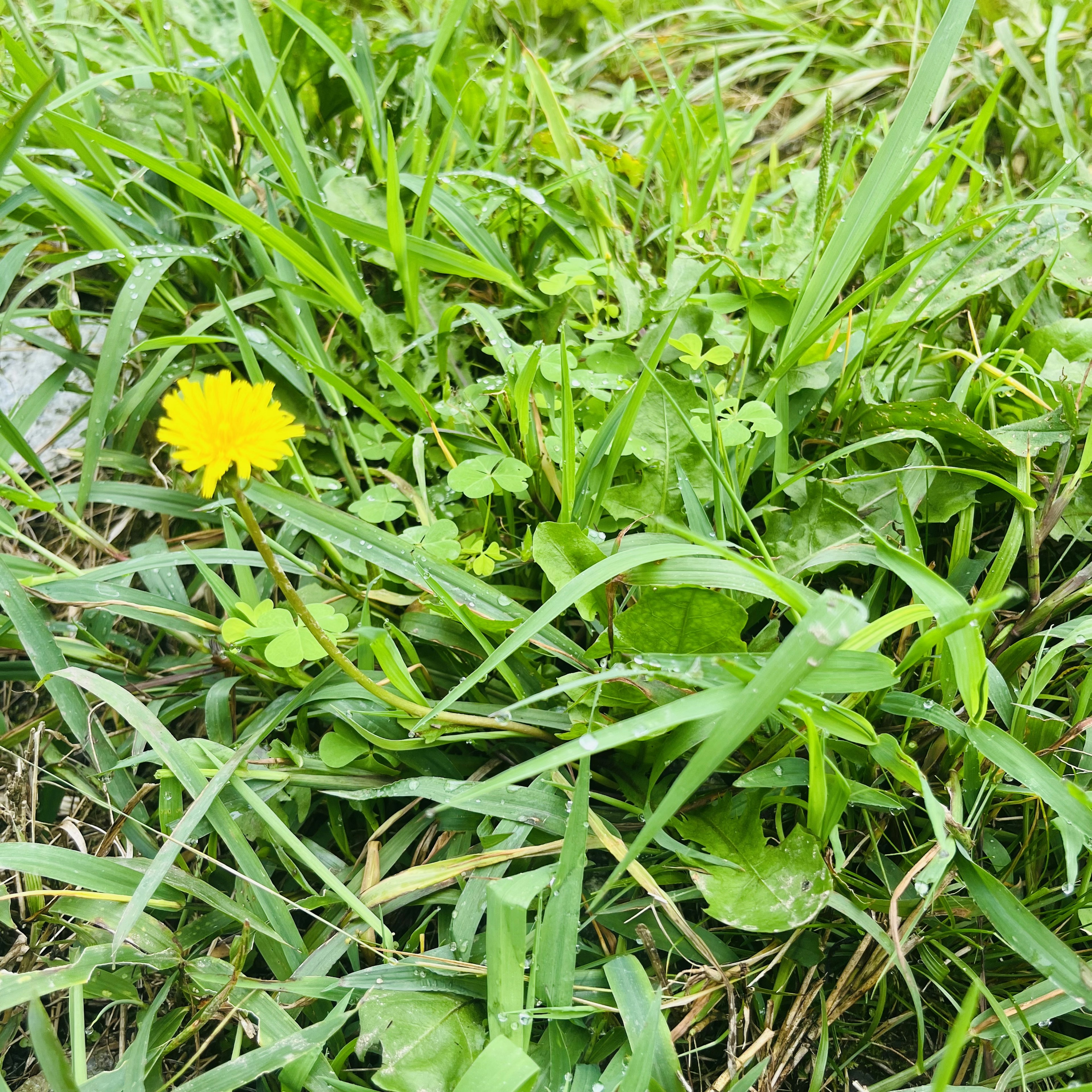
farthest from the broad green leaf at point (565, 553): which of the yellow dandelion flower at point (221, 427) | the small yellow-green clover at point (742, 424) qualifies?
the yellow dandelion flower at point (221, 427)

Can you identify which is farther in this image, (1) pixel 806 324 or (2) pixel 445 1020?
(1) pixel 806 324

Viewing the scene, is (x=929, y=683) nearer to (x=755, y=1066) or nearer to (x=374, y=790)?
(x=755, y=1066)

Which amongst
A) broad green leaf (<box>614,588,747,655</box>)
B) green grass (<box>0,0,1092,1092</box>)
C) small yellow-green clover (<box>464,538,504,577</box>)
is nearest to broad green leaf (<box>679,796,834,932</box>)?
green grass (<box>0,0,1092,1092</box>)

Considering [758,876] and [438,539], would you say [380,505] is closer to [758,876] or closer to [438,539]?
[438,539]

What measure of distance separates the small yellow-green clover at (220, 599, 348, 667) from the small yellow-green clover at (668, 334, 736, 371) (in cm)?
70

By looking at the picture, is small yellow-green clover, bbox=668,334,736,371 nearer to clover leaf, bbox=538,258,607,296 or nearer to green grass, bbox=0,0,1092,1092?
green grass, bbox=0,0,1092,1092

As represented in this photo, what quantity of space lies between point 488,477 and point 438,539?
4.9 inches

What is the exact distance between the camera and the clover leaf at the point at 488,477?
4.11ft

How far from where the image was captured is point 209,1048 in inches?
42.4

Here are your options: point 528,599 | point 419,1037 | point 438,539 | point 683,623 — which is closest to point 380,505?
point 438,539

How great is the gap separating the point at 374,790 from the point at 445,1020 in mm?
297

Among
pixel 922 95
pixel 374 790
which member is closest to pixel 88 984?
pixel 374 790

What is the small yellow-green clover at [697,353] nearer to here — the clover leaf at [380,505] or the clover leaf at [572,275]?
the clover leaf at [572,275]

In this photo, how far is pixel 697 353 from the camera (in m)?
1.35
